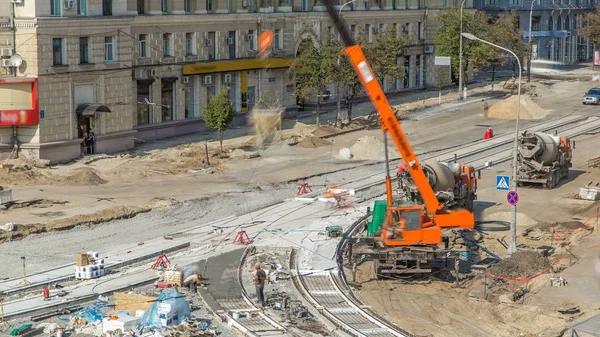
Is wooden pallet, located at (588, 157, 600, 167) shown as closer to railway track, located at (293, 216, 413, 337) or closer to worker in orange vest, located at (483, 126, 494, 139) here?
worker in orange vest, located at (483, 126, 494, 139)

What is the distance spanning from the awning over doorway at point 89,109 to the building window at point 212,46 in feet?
46.4

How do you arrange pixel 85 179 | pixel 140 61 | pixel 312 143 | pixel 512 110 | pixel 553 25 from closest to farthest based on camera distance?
pixel 85 179, pixel 312 143, pixel 140 61, pixel 512 110, pixel 553 25

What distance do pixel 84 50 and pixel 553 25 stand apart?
76394 mm

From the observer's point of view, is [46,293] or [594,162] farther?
[594,162]

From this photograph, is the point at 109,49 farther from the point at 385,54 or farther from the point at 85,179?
the point at 385,54

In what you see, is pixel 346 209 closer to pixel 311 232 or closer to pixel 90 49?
pixel 311 232

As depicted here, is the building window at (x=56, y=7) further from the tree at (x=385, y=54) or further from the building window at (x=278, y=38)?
the tree at (x=385, y=54)

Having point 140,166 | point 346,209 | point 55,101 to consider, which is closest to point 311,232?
point 346,209

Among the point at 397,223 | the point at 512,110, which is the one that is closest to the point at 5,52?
the point at 397,223

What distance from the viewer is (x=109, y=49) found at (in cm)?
6022

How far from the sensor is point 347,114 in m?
76.4

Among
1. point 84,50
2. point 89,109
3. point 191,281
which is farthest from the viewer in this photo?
point 84,50

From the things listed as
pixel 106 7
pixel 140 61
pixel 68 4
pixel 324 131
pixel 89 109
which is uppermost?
pixel 68 4

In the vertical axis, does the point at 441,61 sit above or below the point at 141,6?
below
